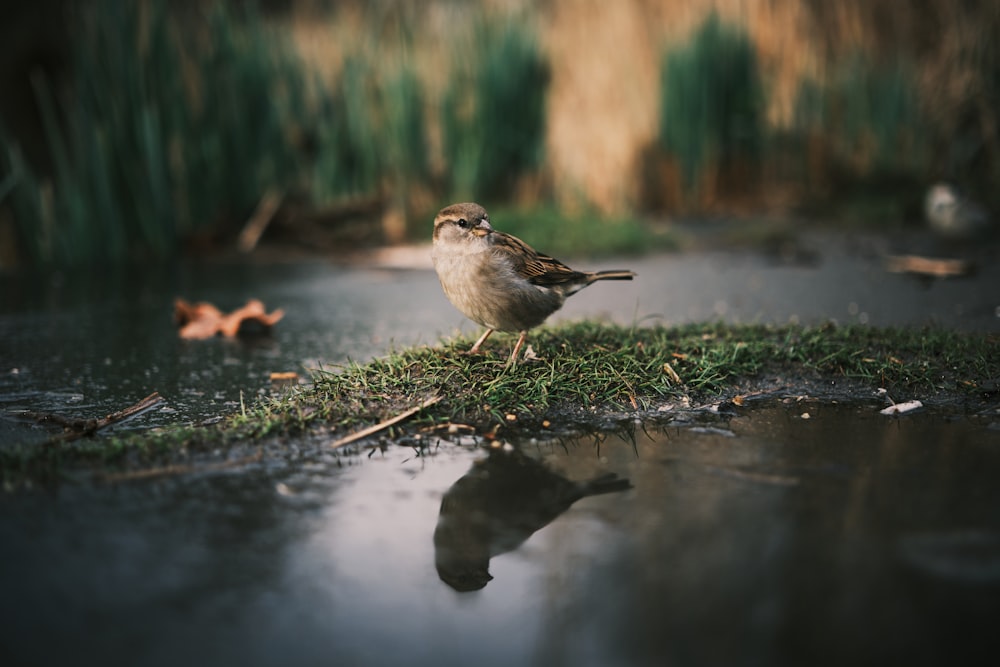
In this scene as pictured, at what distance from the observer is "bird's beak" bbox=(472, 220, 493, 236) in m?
3.38

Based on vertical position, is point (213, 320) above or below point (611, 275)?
below

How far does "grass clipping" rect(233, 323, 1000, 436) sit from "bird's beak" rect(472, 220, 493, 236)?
1.55 ft

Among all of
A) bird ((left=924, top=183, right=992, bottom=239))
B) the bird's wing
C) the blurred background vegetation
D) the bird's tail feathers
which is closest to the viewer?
the bird's wing

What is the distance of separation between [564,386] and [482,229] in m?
0.68

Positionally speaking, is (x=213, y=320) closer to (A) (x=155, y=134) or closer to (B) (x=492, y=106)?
(A) (x=155, y=134)

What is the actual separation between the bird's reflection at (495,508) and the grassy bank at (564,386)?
1.20ft

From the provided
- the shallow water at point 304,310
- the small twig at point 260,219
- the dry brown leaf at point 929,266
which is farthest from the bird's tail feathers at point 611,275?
the small twig at point 260,219

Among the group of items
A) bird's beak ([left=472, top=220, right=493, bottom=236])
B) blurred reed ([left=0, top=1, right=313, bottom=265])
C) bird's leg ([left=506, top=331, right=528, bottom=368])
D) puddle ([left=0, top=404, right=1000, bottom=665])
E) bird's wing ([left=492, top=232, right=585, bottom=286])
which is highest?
blurred reed ([left=0, top=1, right=313, bottom=265])

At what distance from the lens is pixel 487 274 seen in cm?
334

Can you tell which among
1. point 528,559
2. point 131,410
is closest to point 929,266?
point 528,559

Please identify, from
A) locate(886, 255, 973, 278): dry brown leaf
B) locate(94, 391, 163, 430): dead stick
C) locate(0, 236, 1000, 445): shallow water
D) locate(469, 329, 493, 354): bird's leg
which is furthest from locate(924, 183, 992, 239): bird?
locate(94, 391, 163, 430): dead stick

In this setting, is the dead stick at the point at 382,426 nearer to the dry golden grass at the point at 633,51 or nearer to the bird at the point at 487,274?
the bird at the point at 487,274

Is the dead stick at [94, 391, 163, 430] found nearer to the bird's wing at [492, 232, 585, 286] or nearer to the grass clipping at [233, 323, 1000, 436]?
the grass clipping at [233, 323, 1000, 436]

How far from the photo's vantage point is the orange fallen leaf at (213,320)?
456 cm
